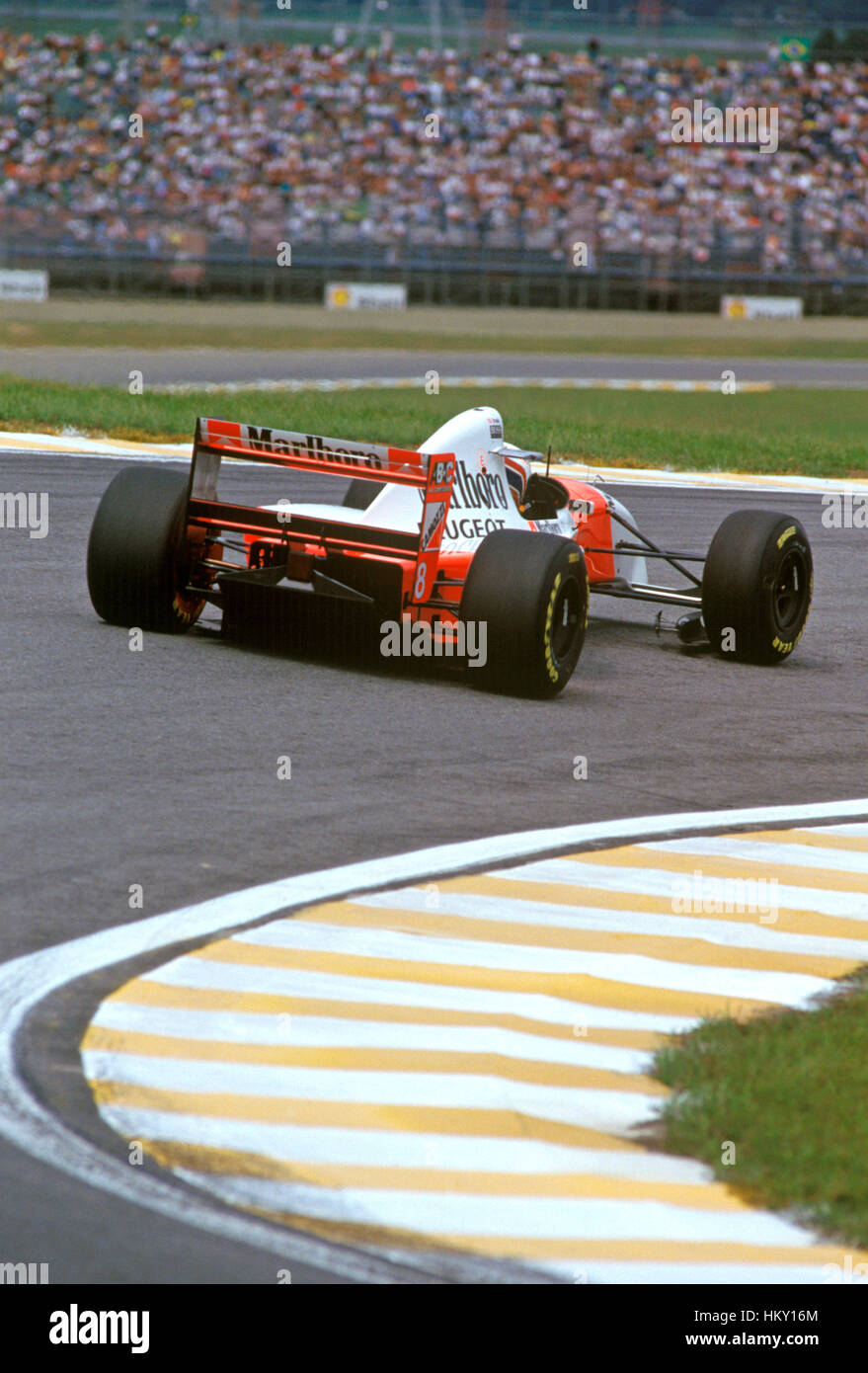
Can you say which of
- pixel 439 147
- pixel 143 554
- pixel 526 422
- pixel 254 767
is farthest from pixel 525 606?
pixel 439 147

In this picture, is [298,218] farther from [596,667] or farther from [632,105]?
[596,667]

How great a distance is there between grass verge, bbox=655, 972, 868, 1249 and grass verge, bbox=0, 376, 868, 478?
14017 mm

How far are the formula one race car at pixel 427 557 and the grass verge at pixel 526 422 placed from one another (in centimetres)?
867

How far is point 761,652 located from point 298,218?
25.0 metres

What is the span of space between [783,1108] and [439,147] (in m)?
35.5

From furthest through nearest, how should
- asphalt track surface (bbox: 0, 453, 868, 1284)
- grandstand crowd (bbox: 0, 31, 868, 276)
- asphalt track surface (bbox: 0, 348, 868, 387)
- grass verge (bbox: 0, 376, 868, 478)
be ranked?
grandstand crowd (bbox: 0, 31, 868, 276) < asphalt track surface (bbox: 0, 348, 868, 387) < grass verge (bbox: 0, 376, 868, 478) < asphalt track surface (bbox: 0, 453, 868, 1284)

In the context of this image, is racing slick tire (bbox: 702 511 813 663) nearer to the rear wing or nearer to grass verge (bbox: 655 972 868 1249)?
the rear wing

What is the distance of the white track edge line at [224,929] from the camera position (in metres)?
3.61

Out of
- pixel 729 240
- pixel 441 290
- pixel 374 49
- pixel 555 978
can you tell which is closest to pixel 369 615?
pixel 555 978

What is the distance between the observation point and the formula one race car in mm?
8672

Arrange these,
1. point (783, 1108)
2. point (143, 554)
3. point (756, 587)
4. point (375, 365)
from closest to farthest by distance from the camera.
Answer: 1. point (783, 1108)
2. point (143, 554)
3. point (756, 587)
4. point (375, 365)

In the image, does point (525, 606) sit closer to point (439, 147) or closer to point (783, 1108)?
point (783, 1108)

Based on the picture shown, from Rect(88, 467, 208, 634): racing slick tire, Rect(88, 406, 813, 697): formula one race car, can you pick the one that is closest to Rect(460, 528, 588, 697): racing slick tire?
Rect(88, 406, 813, 697): formula one race car

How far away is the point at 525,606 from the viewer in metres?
8.44
